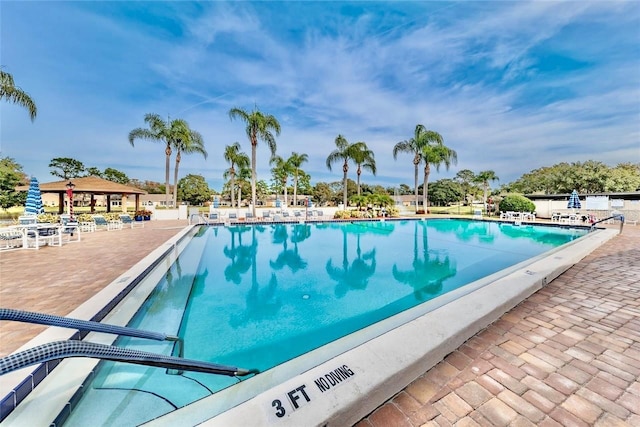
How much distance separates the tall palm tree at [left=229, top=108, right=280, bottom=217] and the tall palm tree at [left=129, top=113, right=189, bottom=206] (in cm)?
477

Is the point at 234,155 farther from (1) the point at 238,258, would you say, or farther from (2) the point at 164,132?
(1) the point at 238,258

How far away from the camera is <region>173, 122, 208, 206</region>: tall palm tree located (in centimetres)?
2002

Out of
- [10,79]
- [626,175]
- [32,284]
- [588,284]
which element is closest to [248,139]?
[10,79]

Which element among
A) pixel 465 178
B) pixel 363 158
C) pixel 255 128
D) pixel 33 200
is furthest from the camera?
pixel 465 178

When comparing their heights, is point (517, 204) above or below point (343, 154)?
below

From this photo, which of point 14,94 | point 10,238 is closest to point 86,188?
point 14,94

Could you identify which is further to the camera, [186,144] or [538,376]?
[186,144]

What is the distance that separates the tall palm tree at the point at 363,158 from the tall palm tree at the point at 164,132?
566 inches

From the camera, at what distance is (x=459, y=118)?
22.4 metres

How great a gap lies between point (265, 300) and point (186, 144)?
1952 centimetres

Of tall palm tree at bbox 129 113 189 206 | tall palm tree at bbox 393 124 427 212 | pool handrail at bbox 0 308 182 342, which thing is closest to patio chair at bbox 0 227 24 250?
pool handrail at bbox 0 308 182 342

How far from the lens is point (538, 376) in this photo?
76.3 inches

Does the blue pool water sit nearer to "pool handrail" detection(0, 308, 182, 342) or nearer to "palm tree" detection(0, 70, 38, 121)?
"pool handrail" detection(0, 308, 182, 342)

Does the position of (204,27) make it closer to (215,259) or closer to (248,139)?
(248,139)
